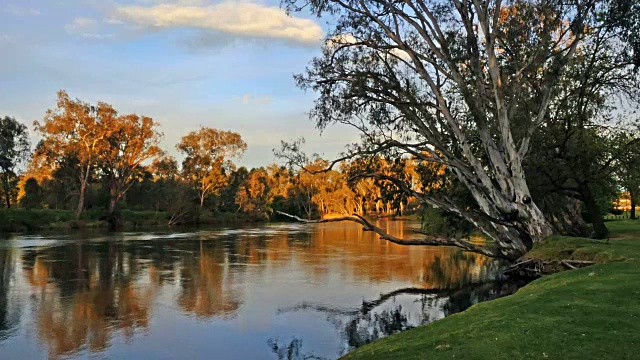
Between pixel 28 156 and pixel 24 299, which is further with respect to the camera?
pixel 28 156

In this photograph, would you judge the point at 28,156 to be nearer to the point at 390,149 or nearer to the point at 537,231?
the point at 390,149

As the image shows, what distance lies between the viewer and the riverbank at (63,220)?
48.3 metres

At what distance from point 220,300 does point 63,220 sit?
46369 millimetres

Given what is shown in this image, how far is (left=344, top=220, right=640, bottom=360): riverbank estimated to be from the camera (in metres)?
5.85

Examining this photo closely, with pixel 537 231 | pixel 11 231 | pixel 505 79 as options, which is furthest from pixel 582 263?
pixel 11 231

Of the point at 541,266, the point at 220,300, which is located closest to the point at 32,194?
the point at 220,300

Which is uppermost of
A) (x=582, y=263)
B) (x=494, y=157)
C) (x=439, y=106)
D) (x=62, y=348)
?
(x=439, y=106)

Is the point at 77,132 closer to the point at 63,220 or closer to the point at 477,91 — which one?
the point at 63,220

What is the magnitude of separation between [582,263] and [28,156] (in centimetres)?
6595

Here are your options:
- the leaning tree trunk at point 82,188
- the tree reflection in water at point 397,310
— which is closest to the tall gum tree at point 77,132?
the leaning tree trunk at point 82,188

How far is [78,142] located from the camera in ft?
196

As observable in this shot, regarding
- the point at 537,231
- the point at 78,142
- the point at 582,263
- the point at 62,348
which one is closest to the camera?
the point at 62,348

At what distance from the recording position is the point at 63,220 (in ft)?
179

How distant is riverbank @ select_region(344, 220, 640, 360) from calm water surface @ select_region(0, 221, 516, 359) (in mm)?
2875
